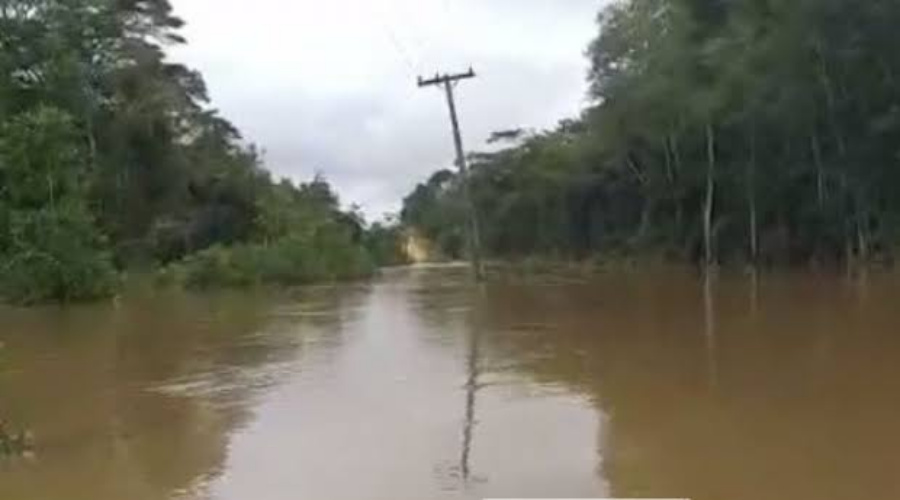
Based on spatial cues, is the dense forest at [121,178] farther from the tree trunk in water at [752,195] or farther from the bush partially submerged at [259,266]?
the tree trunk in water at [752,195]

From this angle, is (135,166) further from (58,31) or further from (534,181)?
(534,181)

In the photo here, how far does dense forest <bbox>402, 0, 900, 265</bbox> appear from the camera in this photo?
2975cm

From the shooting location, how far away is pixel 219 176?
46344 mm

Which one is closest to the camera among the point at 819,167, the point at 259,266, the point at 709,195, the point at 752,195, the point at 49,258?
the point at 49,258

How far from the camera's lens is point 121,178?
40688 millimetres

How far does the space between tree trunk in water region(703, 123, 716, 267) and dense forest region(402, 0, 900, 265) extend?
0.10 m

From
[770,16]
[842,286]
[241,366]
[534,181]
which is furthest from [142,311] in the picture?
[534,181]

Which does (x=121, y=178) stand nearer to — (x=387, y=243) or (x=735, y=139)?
(x=735, y=139)

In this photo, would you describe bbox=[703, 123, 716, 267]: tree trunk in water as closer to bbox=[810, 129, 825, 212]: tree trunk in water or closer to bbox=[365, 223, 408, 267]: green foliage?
bbox=[810, 129, 825, 212]: tree trunk in water

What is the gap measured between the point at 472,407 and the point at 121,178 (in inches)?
1324

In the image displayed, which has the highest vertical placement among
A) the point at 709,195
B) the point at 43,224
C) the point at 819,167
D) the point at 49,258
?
the point at 819,167

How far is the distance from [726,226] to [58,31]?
22791mm

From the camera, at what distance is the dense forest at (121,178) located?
27328 millimetres

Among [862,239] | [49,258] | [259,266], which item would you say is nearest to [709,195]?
[862,239]
